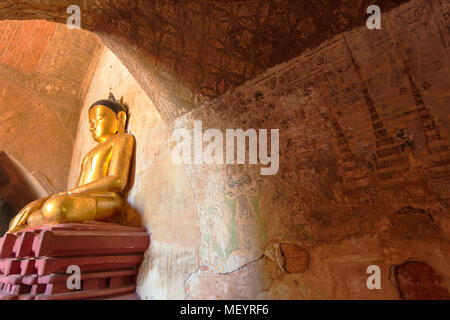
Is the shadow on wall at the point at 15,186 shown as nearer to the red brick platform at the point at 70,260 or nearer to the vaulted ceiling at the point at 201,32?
the red brick platform at the point at 70,260

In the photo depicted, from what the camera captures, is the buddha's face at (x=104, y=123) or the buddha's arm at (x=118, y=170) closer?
the buddha's arm at (x=118, y=170)

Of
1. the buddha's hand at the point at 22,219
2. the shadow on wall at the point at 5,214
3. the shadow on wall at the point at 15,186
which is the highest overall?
the shadow on wall at the point at 15,186

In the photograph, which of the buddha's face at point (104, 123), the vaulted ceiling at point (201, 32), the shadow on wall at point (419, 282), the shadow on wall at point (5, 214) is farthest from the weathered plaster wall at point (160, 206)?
the shadow on wall at point (5, 214)

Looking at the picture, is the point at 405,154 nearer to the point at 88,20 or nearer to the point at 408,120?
the point at 408,120

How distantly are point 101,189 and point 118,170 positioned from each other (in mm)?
270

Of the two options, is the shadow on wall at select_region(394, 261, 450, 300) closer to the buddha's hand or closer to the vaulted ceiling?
the vaulted ceiling

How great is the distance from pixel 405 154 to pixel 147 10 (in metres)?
1.48

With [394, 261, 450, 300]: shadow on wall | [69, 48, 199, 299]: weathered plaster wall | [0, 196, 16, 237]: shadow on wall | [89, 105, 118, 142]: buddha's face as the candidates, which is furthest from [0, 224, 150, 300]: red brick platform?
[0, 196, 16, 237]: shadow on wall

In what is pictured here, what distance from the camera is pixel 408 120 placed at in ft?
3.25

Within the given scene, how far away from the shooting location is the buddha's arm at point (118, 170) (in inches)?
96.2

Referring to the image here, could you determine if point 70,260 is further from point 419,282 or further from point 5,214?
point 5,214

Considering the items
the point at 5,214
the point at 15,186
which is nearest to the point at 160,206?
the point at 15,186

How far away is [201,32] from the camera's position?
55.2 inches
